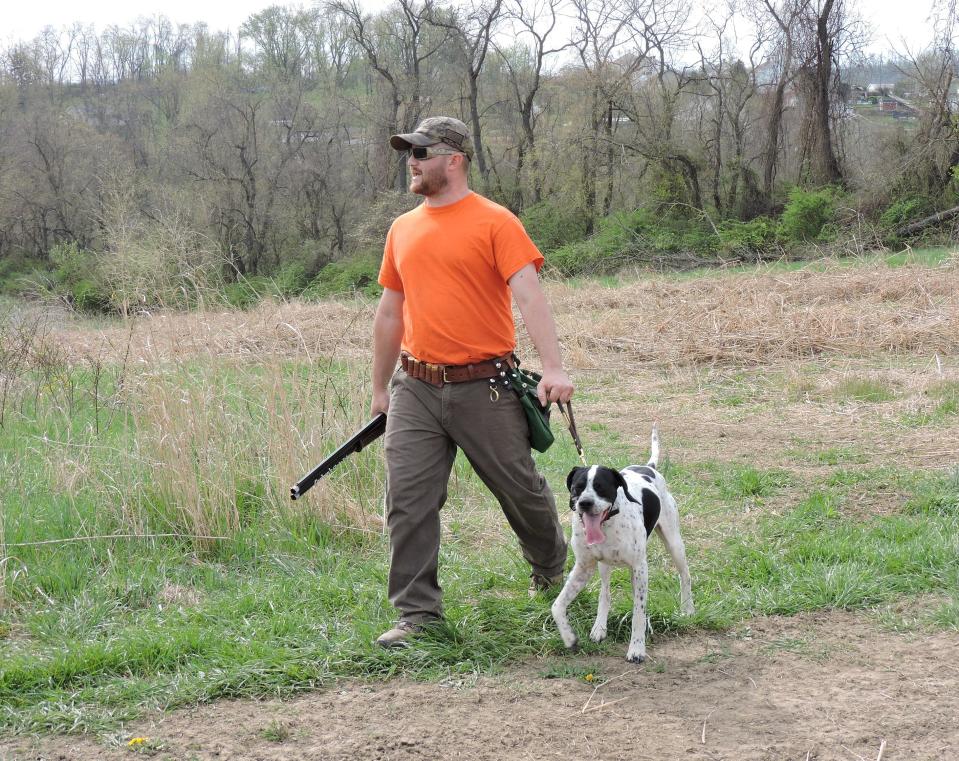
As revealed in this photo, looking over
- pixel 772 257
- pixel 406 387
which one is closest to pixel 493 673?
pixel 406 387

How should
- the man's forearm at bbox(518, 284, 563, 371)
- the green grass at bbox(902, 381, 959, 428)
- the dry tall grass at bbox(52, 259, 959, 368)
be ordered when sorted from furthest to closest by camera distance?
the dry tall grass at bbox(52, 259, 959, 368) → the green grass at bbox(902, 381, 959, 428) → the man's forearm at bbox(518, 284, 563, 371)

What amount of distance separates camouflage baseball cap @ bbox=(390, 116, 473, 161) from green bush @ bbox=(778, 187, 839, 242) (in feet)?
86.3

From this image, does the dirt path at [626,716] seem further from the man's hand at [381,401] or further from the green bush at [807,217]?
the green bush at [807,217]

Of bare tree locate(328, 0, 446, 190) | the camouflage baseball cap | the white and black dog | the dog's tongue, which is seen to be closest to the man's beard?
the camouflage baseball cap

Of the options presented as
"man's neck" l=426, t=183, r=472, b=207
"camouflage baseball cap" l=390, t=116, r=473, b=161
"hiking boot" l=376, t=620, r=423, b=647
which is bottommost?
"hiking boot" l=376, t=620, r=423, b=647

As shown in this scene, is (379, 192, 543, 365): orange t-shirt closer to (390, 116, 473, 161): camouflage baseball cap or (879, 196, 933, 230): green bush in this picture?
(390, 116, 473, 161): camouflage baseball cap

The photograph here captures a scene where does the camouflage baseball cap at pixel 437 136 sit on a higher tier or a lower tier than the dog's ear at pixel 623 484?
higher

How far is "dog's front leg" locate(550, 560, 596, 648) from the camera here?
14.3 feet

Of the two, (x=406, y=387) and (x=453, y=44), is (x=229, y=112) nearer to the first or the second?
(x=453, y=44)

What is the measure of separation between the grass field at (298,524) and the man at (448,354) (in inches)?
19.5

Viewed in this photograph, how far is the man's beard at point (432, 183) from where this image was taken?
14.1 feet

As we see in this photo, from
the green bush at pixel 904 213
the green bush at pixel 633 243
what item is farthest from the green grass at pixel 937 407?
the green bush at pixel 904 213

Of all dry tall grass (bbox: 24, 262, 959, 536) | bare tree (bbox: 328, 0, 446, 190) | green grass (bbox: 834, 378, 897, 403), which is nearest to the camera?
dry tall grass (bbox: 24, 262, 959, 536)

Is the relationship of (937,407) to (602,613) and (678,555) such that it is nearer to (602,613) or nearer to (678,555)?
(678,555)
